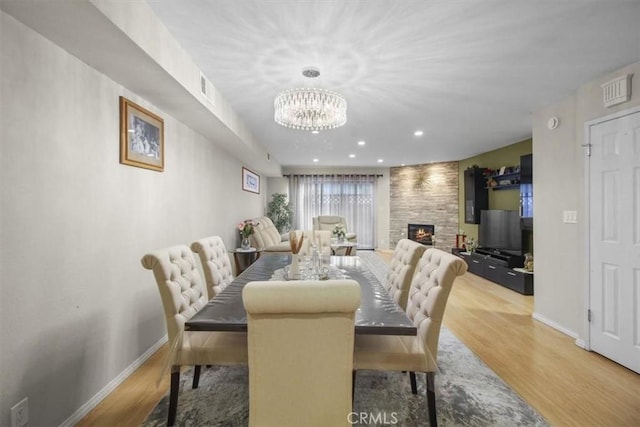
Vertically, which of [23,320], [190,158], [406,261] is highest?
[190,158]

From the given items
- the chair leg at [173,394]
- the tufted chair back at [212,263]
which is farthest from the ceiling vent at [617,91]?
the chair leg at [173,394]

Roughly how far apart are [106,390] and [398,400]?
1.91 metres

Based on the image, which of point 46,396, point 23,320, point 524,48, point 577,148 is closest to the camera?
point 23,320

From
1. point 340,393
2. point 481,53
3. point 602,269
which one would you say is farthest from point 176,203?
point 602,269

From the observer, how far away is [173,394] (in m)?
1.60

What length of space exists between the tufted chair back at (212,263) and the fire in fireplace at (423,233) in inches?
248

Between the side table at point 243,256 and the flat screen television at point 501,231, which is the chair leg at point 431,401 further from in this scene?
the flat screen television at point 501,231

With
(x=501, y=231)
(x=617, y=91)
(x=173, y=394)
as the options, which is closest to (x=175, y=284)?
(x=173, y=394)

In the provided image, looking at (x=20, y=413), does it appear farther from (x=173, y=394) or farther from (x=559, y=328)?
(x=559, y=328)

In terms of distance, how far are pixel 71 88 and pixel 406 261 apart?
92.6 inches

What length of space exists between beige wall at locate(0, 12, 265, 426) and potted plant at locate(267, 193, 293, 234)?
551cm

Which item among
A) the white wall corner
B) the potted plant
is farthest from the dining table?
the potted plant

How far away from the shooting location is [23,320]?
Answer: 4.63 ft

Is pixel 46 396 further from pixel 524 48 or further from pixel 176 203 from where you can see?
Answer: pixel 524 48
